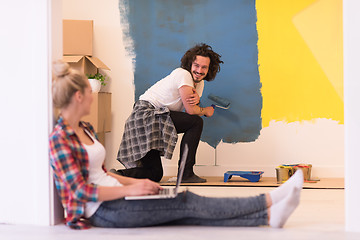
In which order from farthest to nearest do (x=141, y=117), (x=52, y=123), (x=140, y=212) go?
(x=141, y=117)
(x=52, y=123)
(x=140, y=212)

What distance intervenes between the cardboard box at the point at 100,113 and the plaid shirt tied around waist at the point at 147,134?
0.44 metres

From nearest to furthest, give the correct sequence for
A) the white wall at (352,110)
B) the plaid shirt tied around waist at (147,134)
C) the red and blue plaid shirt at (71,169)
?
the red and blue plaid shirt at (71,169) < the white wall at (352,110) < the plaid shirt tied around waist at (147,134)

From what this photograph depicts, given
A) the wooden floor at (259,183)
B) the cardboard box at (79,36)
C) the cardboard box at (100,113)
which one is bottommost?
the wooden floor at (259,183)

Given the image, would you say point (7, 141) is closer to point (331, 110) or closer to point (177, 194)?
point (177, 194)

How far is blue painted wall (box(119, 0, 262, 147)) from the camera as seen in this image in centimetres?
455

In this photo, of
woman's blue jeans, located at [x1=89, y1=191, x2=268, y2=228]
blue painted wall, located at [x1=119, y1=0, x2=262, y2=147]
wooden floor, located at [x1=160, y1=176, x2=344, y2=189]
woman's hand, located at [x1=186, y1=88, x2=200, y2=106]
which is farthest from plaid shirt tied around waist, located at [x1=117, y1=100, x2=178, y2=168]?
woman's blue jeans, located at [x1=89, y1=191, x2=268, y2=228]

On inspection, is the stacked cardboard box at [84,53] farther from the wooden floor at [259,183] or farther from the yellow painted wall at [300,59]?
the yellow painted wall at [300,59]

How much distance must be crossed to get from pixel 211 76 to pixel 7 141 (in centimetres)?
201

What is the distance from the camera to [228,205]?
216 cm

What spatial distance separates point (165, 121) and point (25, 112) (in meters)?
1.60

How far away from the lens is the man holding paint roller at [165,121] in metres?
3.82

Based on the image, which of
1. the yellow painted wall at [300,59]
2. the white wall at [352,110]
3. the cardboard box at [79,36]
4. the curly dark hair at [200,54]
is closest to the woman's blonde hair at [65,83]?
the white wall at [352,110]

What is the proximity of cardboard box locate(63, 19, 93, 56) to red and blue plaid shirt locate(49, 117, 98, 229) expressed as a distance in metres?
2.28

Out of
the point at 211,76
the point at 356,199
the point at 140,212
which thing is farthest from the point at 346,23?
the point at 211,76
